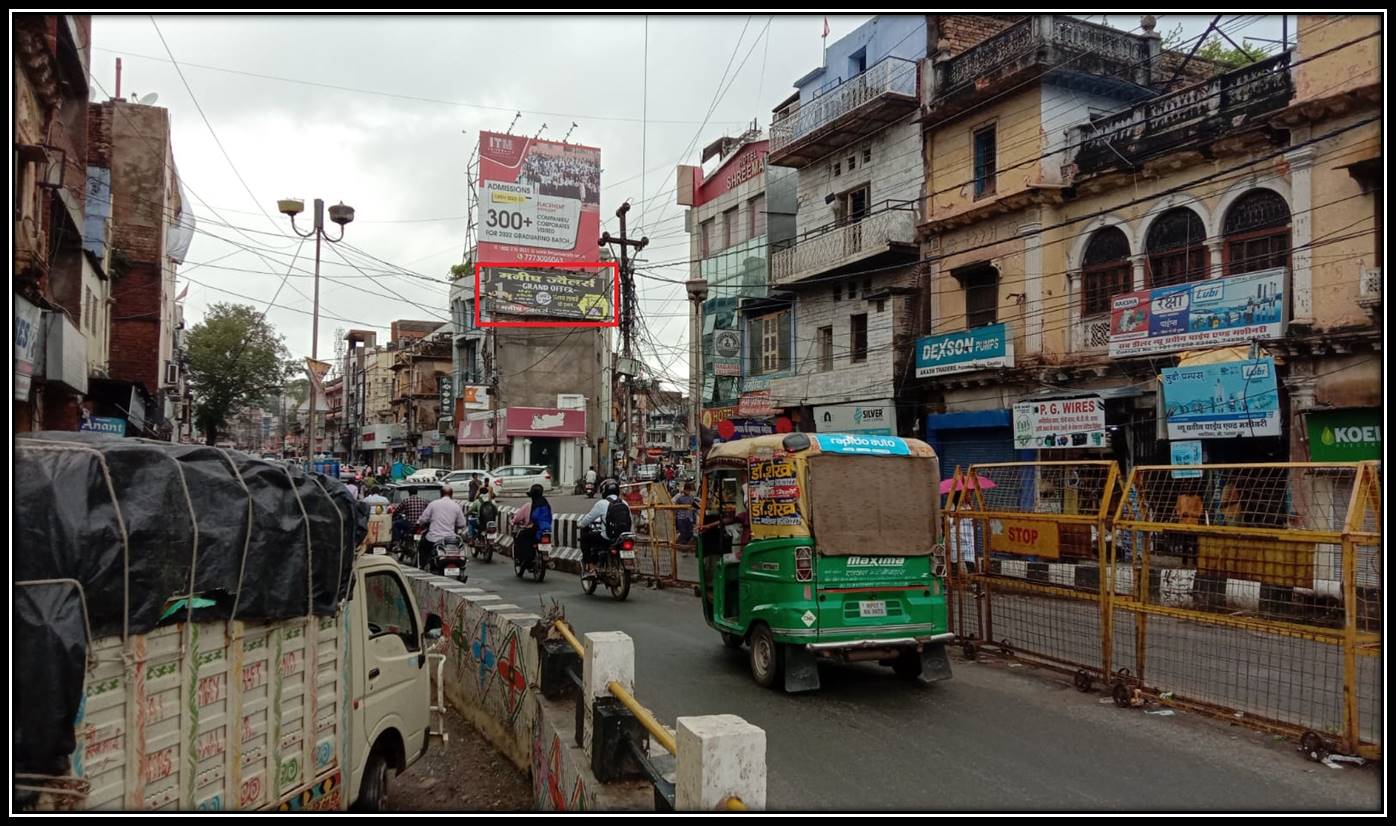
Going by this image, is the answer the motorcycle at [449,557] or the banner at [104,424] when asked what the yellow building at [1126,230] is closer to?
the motorcycle at [449,557]

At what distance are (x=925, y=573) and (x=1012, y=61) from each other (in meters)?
15.8

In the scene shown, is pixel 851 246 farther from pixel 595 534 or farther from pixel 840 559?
pixel 840 559

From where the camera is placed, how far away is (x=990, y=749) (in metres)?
6.38

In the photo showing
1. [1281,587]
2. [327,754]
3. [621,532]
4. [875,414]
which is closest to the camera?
[327,754]

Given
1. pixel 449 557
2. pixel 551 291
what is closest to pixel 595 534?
pixel 449 557

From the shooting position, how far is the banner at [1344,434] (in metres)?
14.2

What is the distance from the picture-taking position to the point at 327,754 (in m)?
4.62

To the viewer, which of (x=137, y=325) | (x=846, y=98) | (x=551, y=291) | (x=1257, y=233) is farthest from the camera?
(x=551, y=291)

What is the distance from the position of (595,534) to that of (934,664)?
7.49 meters

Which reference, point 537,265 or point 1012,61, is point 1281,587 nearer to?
point 1012,61

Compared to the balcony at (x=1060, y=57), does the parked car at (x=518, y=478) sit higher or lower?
lower

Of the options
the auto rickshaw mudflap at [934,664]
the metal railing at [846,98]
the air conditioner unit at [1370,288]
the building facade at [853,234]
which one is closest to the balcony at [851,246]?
the building facade at [853,234]

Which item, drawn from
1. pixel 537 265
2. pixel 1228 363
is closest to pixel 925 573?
pixel 1228 363

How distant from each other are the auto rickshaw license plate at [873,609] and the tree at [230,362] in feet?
148
